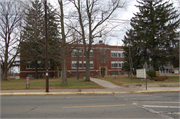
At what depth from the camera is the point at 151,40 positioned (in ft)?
82.1

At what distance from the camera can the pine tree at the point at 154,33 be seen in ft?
82.6

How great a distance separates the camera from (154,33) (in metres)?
25.8

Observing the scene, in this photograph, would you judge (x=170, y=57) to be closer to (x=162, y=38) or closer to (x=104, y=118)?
(x=162, y=38)

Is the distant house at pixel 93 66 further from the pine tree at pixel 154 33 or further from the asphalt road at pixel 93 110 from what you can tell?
the asphalt road at pixel 93 110

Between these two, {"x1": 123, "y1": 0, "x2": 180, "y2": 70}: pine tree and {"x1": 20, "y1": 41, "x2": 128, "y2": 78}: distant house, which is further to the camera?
{"x1": 20, "y1": 41, "x2": 128, "y2": 78}: distant house

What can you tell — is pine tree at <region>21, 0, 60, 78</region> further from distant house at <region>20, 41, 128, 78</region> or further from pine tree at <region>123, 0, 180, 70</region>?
pine tree at <region>123, 0, 180, 70</region>

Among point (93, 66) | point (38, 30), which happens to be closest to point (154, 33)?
point (38, 30)

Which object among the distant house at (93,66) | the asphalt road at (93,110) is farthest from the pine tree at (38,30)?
the asphalt road at (93,110)

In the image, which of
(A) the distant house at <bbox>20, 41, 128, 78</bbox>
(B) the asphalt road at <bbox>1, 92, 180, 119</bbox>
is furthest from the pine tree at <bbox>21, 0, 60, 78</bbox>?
(B) the asphalt road at <bbox>1, 92, 180, 119</bbox>

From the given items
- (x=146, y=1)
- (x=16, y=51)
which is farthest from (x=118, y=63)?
(x=16, y=51)

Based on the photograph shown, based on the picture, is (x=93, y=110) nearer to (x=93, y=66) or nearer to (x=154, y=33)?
(x=154, y=33)

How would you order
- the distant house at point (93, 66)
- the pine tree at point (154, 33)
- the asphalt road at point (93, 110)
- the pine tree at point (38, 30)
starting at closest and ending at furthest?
the asphalt road at point (93, 110), the pine tree at point (38, 30), the pine tree at point (154, 33), the distant house at point (93, 66)

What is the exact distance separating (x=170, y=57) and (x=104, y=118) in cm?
2478

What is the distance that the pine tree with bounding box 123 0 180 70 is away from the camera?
2517cm
